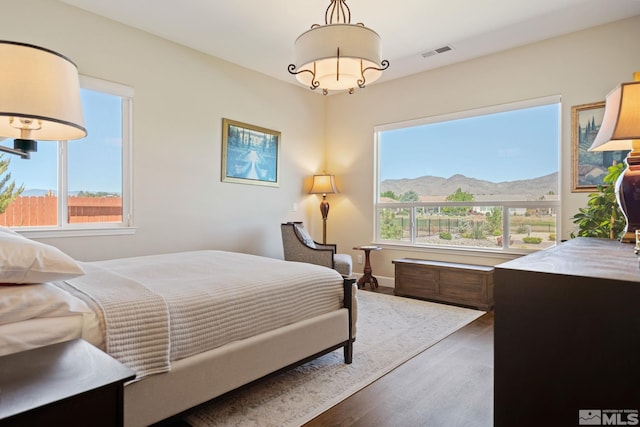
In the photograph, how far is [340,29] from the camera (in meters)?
2.18

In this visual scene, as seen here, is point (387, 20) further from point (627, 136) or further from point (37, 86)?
point (37, 86)

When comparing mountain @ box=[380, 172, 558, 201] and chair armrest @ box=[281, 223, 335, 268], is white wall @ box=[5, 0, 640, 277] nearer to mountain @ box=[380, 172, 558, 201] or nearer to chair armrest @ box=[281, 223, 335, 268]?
mountain @ box=[380, 172, 558, 201]

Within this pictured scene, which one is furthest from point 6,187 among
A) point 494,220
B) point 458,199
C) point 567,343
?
point 494,220

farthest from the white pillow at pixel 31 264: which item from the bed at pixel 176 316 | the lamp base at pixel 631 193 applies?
the lamp base at pixel 631 193

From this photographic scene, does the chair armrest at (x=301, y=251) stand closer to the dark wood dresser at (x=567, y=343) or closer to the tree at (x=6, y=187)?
the tree at (x=6, y=187)

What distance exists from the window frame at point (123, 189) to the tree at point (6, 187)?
0.25 meters

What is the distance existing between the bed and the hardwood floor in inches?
15.0

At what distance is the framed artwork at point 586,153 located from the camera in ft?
11.8

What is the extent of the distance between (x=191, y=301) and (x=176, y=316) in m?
0.10

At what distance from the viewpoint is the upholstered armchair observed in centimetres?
429

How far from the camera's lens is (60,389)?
788mm

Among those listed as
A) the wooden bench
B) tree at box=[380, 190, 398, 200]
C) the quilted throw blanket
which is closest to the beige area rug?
the wooden bench

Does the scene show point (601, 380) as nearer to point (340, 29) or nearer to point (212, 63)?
point (340, 29)

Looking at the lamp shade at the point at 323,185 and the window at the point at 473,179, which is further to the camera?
the lamp shade at the point at 323,185
